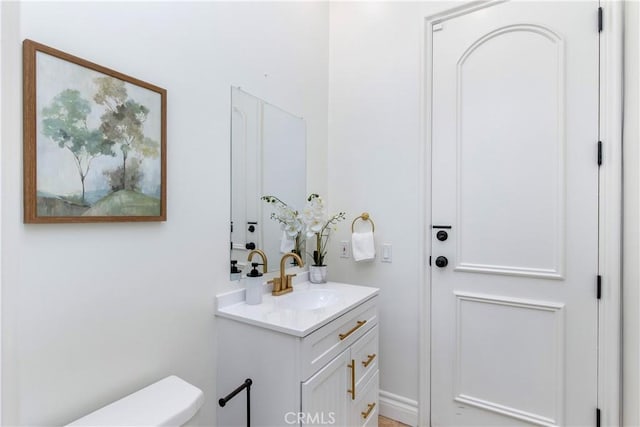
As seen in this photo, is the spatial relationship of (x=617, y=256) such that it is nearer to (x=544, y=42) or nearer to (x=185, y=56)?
(x=544, y=42)

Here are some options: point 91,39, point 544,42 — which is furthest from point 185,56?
point 544,42

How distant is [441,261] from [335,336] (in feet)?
2.67

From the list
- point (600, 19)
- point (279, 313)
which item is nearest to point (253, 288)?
point (279, 313)

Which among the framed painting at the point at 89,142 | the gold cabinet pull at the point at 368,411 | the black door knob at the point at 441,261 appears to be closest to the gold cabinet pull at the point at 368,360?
the gold cabinet pull at the point at 368,411

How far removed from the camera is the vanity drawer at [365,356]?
1.55 m

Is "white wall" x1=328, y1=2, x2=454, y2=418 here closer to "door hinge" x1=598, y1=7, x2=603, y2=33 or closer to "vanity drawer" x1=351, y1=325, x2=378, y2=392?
"vanity drawer" x1=351, y1=325, x2=378, y2=392

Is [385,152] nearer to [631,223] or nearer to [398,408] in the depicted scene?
[631,223]

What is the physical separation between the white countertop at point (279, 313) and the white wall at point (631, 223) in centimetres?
112

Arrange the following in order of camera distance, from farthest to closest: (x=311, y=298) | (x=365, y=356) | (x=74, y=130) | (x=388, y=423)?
1. (x=388, y=423)
2. (x=311, y=298)
3. (x=365, y=356)
4. (x=74, y=130)

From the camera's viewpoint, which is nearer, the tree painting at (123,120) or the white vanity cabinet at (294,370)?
the tree painting at (123,120)

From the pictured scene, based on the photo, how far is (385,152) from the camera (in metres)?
2.00

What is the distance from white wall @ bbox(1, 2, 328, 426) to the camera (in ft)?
2.71

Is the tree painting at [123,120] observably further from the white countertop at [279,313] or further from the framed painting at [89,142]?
the white countertop at [279,313]

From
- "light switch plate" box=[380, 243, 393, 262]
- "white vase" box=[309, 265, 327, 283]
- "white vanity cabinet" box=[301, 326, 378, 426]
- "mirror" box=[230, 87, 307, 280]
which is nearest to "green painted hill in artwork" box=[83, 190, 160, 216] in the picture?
"mirror" box=[230, 87, 307, 280]
